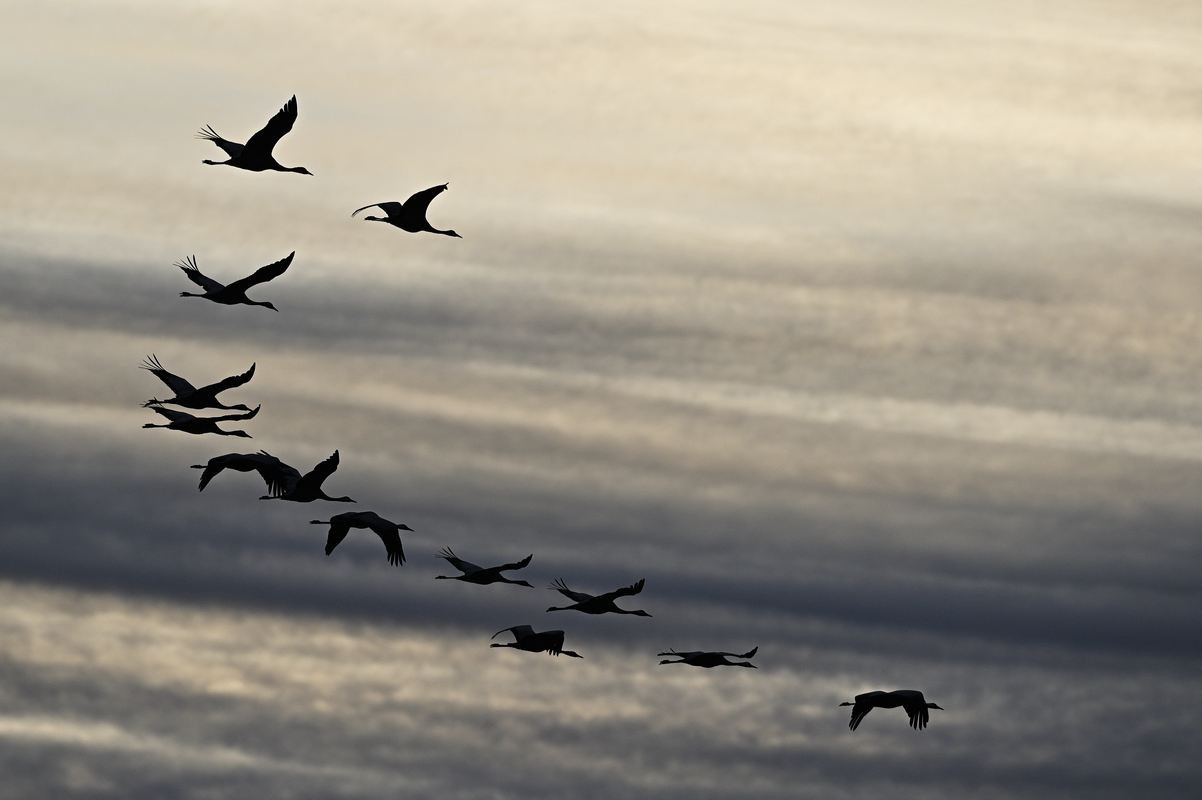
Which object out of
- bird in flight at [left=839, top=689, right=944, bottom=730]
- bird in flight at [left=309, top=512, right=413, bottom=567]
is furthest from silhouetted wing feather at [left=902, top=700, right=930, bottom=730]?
bird in flight at [left=309, top=512, right=413, bottom=567]

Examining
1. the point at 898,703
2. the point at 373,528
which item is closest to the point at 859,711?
the point at 898,703

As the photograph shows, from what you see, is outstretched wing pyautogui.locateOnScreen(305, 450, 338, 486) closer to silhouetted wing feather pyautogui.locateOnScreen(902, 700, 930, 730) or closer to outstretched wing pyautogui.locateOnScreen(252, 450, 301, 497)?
outstretched wing pyautogui.locateOnScreen(252, 450, 301, 497)

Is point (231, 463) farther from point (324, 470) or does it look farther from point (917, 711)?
point (917, 711)

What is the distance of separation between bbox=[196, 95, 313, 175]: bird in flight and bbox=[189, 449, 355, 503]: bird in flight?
1266 cm

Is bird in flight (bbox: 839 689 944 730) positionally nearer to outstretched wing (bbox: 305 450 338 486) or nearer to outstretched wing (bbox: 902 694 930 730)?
outstretched wing (bbox: 902 694 930 730)

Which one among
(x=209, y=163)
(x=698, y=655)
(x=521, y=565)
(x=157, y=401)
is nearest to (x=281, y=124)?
(x=209, y=163)

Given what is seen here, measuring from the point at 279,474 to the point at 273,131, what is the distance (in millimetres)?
15761

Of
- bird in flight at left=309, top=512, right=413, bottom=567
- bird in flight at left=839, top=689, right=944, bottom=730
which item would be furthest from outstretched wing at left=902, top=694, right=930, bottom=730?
bird in flight at left=309, top=512, right=413, bottom=567

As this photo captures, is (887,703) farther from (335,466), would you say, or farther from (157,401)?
(157,401)

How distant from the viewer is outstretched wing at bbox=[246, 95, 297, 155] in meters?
99.5

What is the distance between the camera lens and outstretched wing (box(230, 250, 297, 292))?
3772 inches

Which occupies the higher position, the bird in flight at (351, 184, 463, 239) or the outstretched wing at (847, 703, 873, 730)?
the bird in flight at (351, 184, 463, 239)

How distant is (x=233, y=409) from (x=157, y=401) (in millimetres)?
5302

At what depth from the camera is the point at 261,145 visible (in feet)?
330
